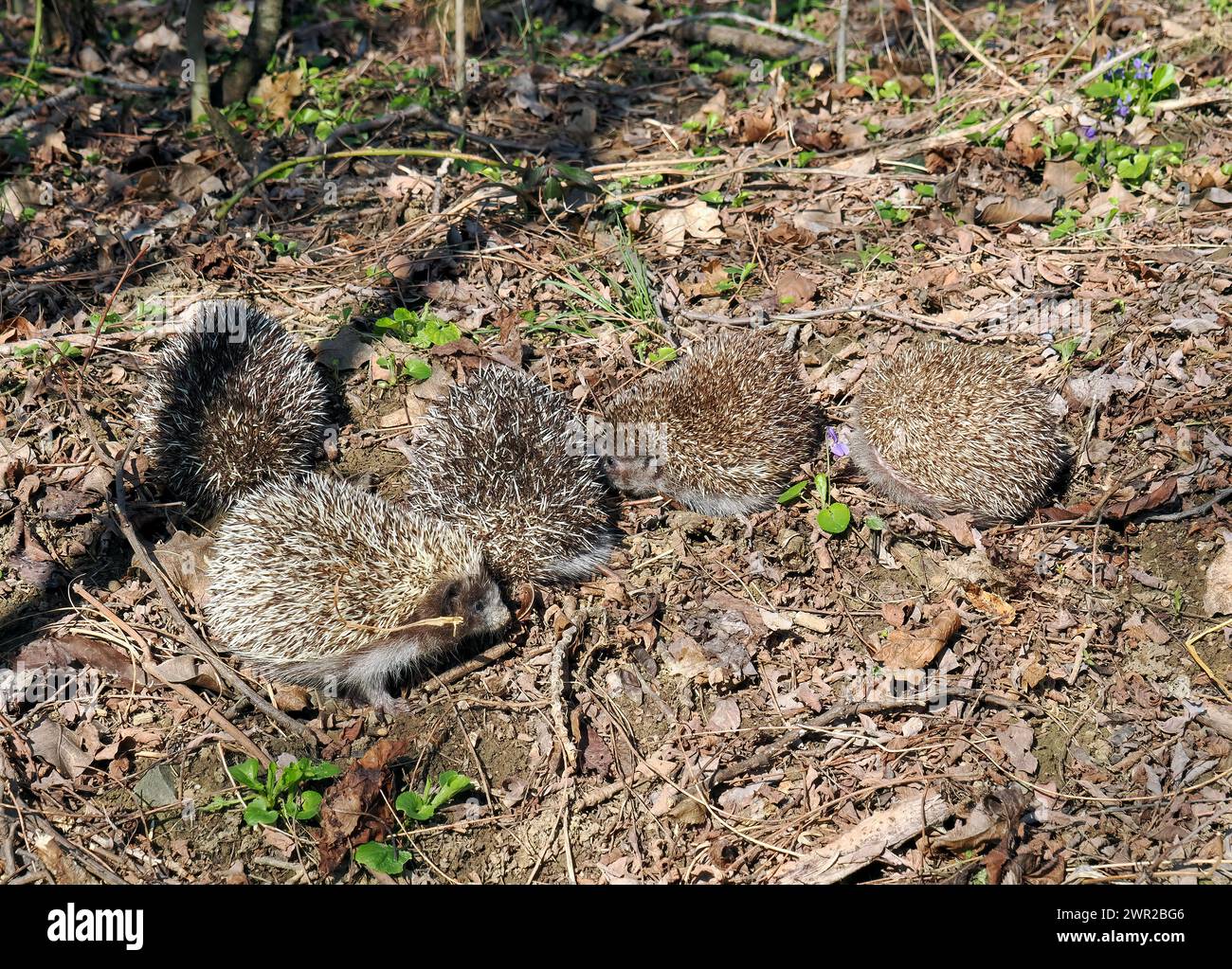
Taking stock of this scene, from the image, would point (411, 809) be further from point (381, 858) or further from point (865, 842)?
point (865, 842)

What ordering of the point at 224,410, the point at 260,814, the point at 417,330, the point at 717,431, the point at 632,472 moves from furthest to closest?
the point at 417,330 < the point at 632,472 < the point at 717,431 < the point at 224,410 < the point at 260,814

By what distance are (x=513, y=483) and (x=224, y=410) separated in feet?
6.31

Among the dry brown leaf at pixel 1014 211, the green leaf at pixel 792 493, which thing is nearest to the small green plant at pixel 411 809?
the green leaf at pixel 792 493

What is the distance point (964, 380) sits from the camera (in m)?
6.05

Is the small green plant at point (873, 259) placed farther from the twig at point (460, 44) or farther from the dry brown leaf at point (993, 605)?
the twig at point (460, 44)

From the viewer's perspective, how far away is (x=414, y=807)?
4855 mm

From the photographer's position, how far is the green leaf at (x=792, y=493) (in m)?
6.22

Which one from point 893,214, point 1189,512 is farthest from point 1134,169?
point 1189,512

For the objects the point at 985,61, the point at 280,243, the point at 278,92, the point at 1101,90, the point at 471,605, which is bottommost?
the point at 471,605

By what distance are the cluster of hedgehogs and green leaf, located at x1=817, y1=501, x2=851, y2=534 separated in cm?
37

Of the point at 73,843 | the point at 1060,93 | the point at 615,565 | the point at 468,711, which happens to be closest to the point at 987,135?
the point at 1060,93

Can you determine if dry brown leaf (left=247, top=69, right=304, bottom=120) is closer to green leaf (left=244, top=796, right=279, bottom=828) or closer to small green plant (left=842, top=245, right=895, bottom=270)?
small green plant (left=842, top=245, right=895, bottom=270)

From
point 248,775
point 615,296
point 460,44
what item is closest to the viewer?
point 248,775

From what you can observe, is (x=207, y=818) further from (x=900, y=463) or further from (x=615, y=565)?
(x=900, y=463)
